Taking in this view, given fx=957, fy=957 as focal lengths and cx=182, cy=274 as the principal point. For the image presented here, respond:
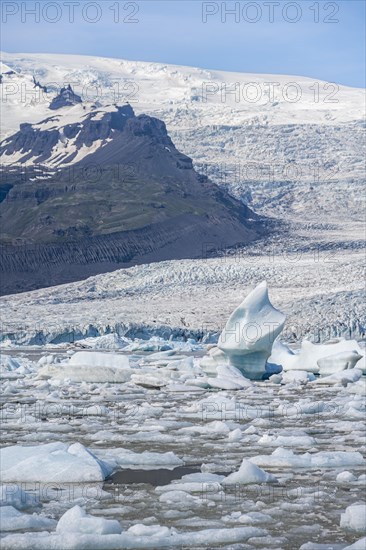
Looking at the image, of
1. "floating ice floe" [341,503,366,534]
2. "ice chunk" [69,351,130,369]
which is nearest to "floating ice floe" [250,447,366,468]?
"floating ice floe" [341,503,366,534]

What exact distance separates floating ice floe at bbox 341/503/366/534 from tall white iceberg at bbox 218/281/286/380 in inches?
440

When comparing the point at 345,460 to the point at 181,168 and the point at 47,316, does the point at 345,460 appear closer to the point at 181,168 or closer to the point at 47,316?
the point at 47,316

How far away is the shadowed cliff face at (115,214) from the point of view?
76.2m

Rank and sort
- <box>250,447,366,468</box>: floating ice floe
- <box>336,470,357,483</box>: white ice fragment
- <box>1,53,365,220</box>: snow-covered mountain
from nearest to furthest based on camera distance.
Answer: <box>336,470,357,483</box>: white ice fragment, <box>250,447,366,468</box>: floating ice floe, <box>1,53,365,220</box>: snow-covered mountain

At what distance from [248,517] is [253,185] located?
381 feet

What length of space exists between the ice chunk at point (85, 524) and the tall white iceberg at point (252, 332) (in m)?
11.7

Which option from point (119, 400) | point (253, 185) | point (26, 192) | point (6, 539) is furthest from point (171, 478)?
point (253, 185)

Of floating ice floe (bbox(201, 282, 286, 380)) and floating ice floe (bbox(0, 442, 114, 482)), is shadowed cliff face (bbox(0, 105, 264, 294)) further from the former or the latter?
floating ice floe (bbox(0, 442, 114, 482))

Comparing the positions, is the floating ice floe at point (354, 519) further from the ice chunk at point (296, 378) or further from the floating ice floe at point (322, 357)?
the floating ice floe at point (322, 357)

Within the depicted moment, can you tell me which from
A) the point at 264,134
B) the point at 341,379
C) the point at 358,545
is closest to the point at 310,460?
the point at 358,545

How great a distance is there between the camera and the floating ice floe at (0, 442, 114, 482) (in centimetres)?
774

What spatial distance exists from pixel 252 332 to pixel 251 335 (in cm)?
6

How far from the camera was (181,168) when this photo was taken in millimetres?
107625

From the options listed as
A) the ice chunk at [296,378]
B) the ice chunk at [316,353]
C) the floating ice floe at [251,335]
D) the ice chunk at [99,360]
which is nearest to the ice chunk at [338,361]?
the ice chunk at [316,353]
